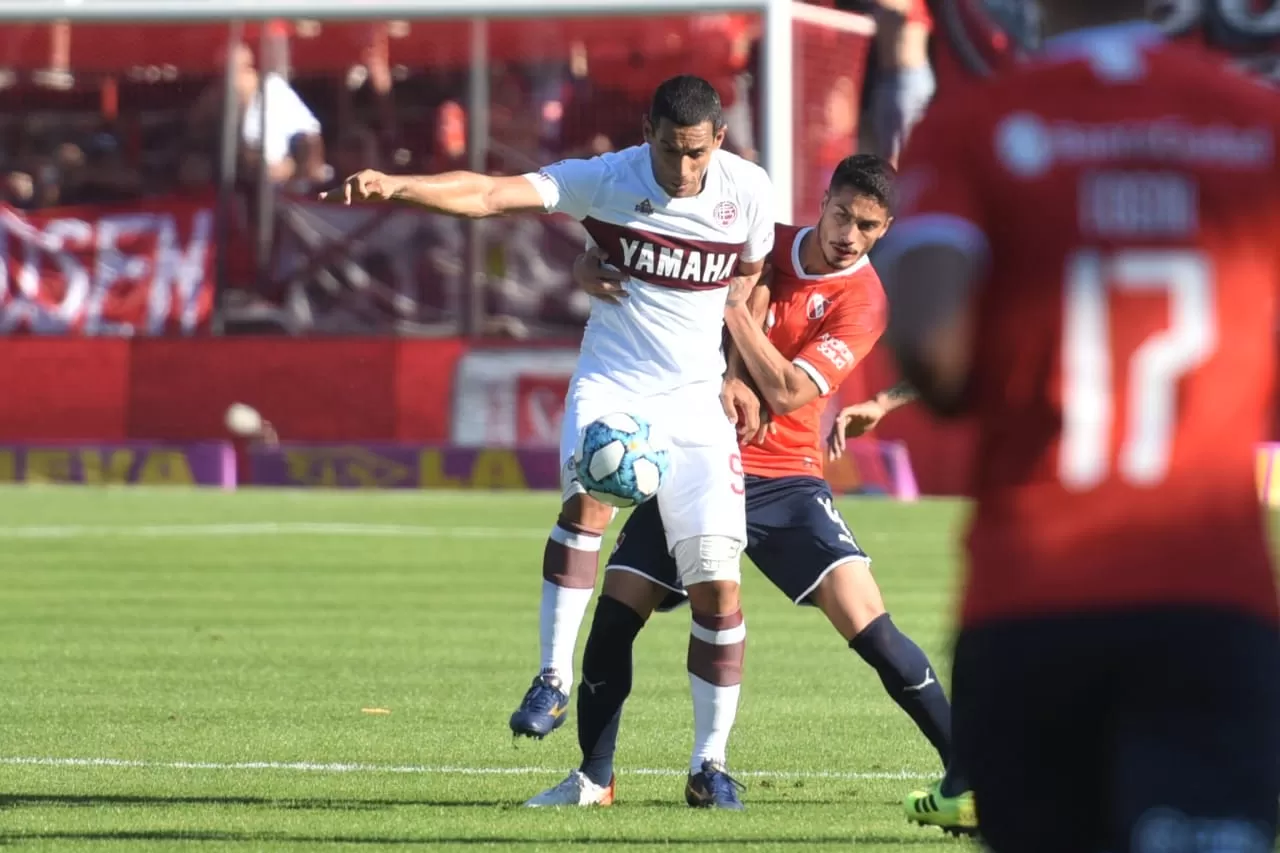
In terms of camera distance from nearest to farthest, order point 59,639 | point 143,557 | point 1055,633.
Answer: point 1055,633
point 59,639
point 143,557

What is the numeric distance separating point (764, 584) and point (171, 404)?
12255 mm

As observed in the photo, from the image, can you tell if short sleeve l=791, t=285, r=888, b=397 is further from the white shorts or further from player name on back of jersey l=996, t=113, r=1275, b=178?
player name on back of jersey l=996, t=113, r=1275, b=178

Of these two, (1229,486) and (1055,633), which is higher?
(1229,486)

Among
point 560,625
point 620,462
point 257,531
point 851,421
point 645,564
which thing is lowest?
point 560,625

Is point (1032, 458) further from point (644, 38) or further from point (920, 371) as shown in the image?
point (644, 38)

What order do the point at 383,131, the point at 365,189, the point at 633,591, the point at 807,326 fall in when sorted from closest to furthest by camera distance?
the point at 365,189 < the point at 633,591 < the point at 807,326 < the point at 383,131

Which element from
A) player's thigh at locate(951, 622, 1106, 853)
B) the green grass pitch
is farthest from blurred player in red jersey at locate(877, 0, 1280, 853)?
the green grass pitch

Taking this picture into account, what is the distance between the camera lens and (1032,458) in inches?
140

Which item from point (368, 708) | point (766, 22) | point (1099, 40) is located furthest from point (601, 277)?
point (766, 22)

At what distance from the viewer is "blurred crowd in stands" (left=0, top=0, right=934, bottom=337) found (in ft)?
89.7

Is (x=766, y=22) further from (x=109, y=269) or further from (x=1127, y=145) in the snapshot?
(x=1127, y=145)

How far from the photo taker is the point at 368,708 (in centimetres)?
1023

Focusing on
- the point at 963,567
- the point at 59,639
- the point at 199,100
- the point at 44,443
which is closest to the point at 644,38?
the point at 199,100

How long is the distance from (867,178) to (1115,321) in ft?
15.0
